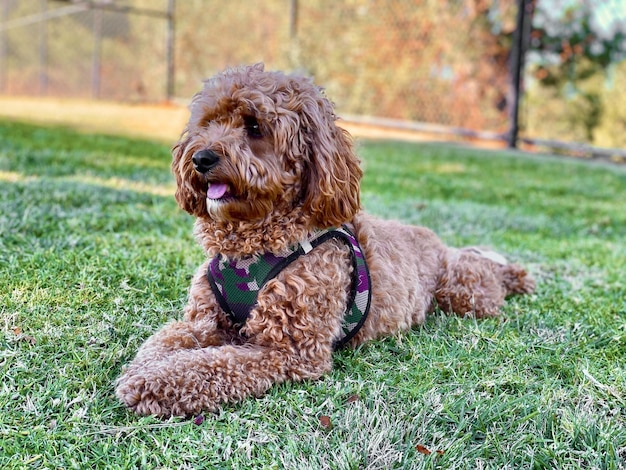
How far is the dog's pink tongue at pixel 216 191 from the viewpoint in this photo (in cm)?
252

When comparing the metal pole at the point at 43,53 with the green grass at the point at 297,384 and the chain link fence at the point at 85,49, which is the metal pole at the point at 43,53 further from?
the green grass at the point at 297,384

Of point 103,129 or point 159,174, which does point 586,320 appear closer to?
point 159,174

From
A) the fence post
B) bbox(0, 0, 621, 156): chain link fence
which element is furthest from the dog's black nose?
the fence post

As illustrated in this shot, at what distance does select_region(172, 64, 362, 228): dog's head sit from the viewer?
2.50m

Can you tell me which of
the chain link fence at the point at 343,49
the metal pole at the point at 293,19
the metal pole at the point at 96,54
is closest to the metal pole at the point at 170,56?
the chain link fence at the point at 343,49

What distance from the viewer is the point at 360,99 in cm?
1258

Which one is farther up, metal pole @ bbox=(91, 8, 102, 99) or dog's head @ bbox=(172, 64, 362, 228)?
metal pole @ bbox=(91, 8, 102, 99)

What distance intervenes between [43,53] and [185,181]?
18.7m

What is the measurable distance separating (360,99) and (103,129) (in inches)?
196

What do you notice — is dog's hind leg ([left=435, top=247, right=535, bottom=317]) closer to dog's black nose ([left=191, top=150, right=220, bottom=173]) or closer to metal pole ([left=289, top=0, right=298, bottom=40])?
dog's black nose ([left=191, top=150, right=220, bottom=173])

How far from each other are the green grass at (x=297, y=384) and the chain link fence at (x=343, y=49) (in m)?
4.30

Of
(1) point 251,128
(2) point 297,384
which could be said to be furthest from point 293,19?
(2) point 297,384

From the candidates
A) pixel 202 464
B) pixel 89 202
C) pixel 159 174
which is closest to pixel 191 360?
pixel 202 464

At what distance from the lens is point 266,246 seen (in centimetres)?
262
